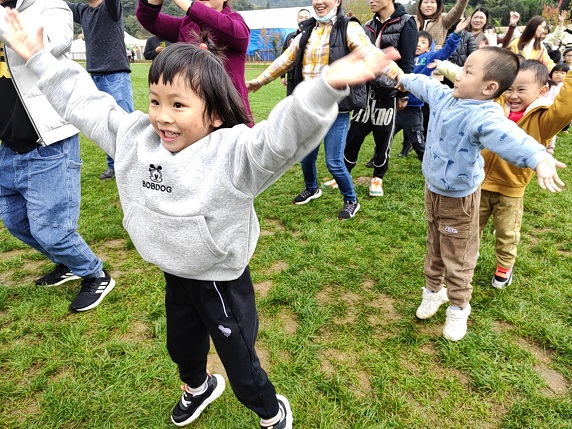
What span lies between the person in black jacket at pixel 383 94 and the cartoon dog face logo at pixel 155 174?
3.02m

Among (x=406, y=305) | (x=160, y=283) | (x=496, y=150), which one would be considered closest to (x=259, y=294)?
(x=160, y=283)

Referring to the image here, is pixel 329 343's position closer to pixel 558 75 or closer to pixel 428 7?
pixel 428 7

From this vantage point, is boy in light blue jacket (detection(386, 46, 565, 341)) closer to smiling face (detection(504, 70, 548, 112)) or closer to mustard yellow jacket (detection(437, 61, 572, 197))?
mustard yellow jacket (detection(437, 61, 572, 197))

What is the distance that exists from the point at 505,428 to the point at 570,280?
171 cm

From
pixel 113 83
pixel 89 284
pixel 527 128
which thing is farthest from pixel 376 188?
pixel 113 83

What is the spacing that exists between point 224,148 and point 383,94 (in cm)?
332

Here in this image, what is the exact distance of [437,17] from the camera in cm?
532

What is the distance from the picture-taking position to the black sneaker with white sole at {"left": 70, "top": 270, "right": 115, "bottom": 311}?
272 centimetres

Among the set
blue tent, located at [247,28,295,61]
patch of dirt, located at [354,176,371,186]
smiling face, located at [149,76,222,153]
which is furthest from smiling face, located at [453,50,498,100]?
blue tent, located at [247,28,295,61]

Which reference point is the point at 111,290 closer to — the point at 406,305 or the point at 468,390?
the point at 406,305

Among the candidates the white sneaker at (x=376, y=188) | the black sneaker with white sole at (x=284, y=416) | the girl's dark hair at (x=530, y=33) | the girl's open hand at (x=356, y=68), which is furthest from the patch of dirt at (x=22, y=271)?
the girl's dark hair at (x=530, y=33)

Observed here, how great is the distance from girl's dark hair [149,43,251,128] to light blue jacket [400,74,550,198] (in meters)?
1.31

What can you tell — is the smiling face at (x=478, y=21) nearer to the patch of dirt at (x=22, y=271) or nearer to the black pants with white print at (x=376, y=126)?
the black pants with white print at (x=376, y=126)

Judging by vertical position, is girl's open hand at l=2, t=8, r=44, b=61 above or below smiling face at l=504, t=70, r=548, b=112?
above
